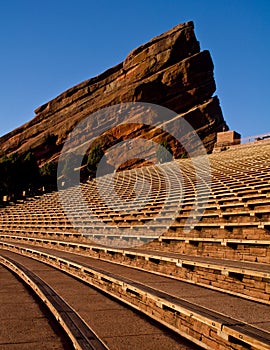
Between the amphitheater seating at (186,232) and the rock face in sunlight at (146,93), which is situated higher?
the rock face in sunlight at (146,93)

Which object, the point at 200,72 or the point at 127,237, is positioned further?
the point at 200,72

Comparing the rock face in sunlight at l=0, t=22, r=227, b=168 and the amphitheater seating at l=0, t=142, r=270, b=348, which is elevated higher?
the rock face in sunlight at l=0, t=22, r=227, b=168

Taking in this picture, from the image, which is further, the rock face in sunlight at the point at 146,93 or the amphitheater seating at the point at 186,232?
the rock face in sunlight at the point at 146,93

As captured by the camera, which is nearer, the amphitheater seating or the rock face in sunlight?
the amphitheater seating

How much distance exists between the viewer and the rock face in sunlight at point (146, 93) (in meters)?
54.7

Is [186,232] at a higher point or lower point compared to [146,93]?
lower

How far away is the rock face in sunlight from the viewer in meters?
54.7

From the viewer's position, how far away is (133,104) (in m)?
54.2

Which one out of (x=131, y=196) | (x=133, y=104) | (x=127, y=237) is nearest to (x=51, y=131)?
(x=133, y=104)

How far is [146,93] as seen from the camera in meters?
55.1

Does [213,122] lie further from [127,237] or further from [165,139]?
[127,237]

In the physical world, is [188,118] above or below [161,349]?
above

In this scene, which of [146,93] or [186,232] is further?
[146,93]

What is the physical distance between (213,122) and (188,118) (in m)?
3.34
